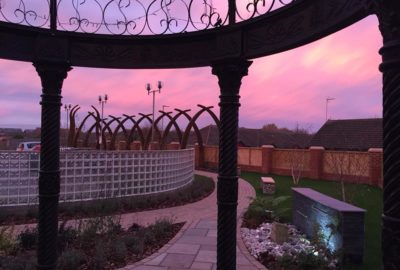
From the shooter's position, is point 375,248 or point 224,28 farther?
point 375,248

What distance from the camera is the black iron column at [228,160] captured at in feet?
10.2

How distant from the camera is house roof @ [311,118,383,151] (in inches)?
1134

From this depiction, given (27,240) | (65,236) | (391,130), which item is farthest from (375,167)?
(391,130)

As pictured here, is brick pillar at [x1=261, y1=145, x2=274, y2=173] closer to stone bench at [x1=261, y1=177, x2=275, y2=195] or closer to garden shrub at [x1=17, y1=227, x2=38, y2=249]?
stone bench at [x1=261, y1=177, x2=275, y2=195]

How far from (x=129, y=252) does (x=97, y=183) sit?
442 centimetres

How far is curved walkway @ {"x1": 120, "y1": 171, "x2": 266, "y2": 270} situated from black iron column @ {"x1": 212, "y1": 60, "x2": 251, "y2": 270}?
318 cm

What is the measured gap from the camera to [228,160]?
10.4ft

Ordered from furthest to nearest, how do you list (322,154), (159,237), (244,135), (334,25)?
1. (244,135)
2. (322,154)
3. (159,237)
4. (334,25)

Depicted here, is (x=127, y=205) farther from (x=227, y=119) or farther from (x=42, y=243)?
(x=227, y=119)

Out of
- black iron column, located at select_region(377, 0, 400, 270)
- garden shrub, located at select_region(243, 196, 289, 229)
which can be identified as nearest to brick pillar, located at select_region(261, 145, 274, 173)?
garden shrub, located at select_region(243, 196, 289, 229)

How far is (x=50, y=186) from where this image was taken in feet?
11.3

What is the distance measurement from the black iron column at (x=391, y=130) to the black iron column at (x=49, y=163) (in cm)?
268

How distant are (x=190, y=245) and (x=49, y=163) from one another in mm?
4408

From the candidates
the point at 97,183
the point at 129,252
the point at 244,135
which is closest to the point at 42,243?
the point at 129,252
